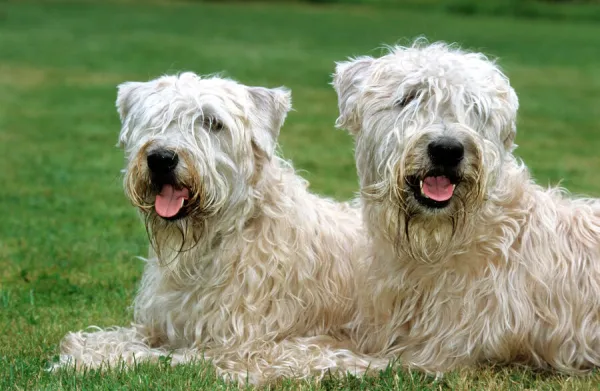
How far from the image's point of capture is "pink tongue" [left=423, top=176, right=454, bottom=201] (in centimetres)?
520

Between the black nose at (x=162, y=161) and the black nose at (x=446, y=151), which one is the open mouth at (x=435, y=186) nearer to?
the black nose at (x=446, y=151)

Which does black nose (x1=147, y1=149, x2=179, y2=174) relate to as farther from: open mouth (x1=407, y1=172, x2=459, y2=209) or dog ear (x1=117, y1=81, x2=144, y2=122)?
open mouth (x1=407, y1=172, x2=459, y2=209)

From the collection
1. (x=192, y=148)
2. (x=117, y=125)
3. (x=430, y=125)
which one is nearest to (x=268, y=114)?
(x=192, y=148)

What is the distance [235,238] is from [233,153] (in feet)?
1.68

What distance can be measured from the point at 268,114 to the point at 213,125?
428 mm

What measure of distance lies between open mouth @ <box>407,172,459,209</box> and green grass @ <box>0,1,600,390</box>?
38.9 inches

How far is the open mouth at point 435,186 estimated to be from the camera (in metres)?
5.18

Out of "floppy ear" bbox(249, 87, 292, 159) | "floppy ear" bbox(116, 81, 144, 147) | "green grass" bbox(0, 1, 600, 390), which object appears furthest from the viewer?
"green grass" bbox(0, 1, 600, 390)

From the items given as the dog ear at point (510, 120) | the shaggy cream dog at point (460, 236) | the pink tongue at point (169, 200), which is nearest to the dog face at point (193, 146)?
the pink tongue at point (169, 200)

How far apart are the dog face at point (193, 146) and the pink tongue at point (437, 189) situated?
41.8 inches

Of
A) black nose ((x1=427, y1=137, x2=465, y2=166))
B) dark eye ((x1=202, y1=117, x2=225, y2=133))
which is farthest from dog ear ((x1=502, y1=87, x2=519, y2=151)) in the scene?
dark eye ((x1=202, y1=117, x2=225, y2=133))

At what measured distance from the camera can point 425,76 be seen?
539cm

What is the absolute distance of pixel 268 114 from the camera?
5.95 meters

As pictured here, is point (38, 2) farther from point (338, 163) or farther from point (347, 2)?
point (338, 163)
